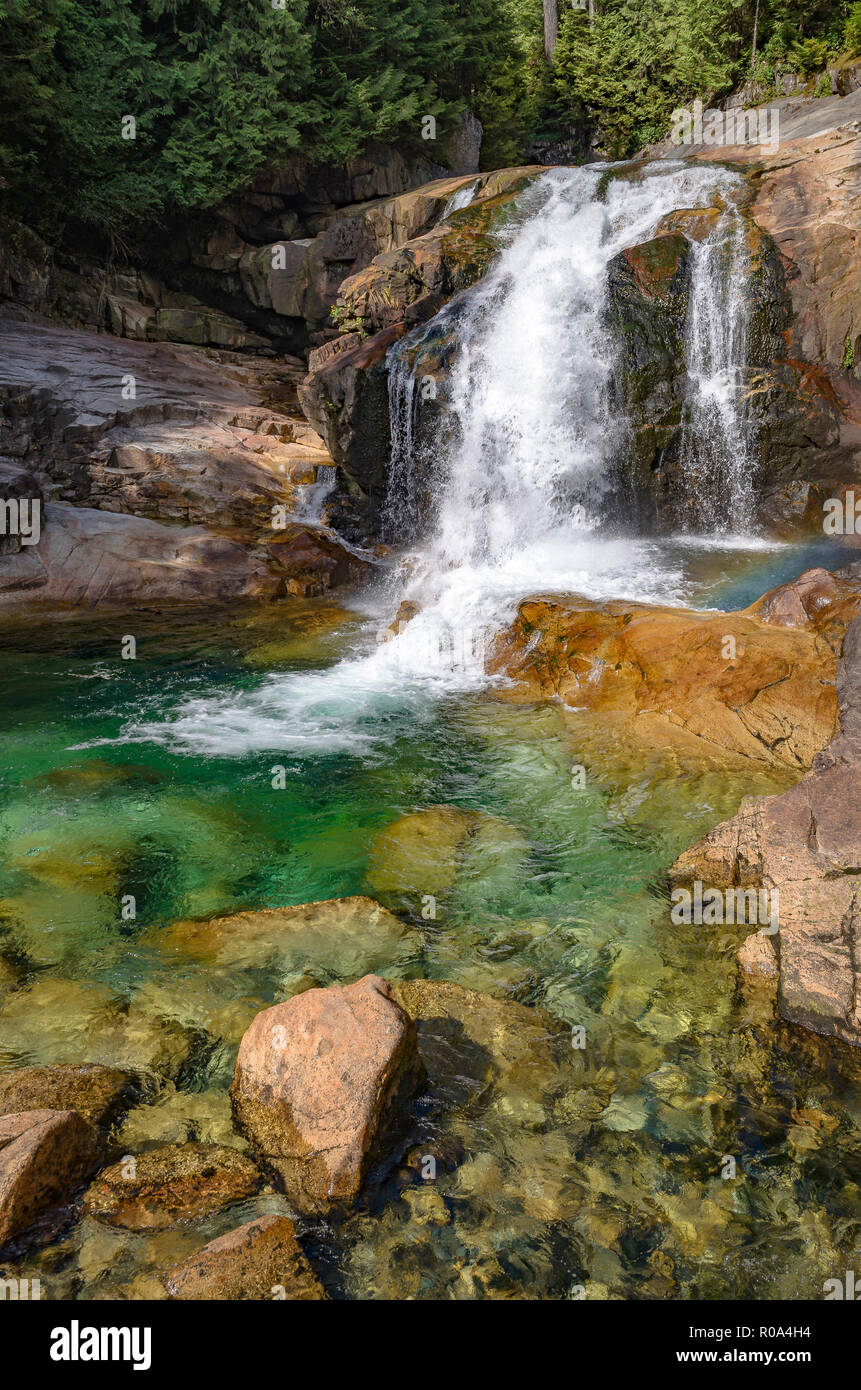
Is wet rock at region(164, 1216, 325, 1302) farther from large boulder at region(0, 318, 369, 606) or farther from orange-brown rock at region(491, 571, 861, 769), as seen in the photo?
large boulder at region(0, 318, 369, 606)

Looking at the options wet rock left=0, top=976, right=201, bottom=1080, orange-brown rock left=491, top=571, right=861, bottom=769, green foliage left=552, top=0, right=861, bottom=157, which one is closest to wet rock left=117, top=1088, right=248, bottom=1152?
wet rock left=0, top=976, right=201, bottom=1080

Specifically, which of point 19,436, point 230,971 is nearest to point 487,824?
point 230,971

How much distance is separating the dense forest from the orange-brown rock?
623 inches

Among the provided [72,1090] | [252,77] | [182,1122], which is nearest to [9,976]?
[72,1090]

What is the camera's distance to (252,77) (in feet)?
61.6

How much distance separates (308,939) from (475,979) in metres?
0.99

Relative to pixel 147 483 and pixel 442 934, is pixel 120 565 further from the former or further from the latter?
pixel 442 934

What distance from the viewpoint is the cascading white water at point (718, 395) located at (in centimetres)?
1270

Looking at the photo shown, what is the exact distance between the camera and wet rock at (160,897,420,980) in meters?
4.67

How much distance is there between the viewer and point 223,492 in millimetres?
13648

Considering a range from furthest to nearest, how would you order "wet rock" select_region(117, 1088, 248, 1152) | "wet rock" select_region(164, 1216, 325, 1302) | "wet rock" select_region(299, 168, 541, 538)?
1. "wet rock" select_region(299, 168, 541, 538)
2. "wet rock" select_region(117, 1088, 248, 1152)
3. "wet rock" select_region(164, 1216, 325, 1302)

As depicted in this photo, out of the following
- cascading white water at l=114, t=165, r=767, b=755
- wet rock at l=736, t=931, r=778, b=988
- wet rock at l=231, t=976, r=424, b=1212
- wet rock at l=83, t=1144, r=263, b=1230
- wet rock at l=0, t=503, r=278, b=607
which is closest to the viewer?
wet rock at l=83, t=1144, r=263, b=1230

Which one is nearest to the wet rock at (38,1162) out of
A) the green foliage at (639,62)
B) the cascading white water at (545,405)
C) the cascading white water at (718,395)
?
the cascading white water at (545,405)

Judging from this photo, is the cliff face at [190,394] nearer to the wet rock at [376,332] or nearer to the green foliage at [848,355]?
the wet rock at [376,332]
